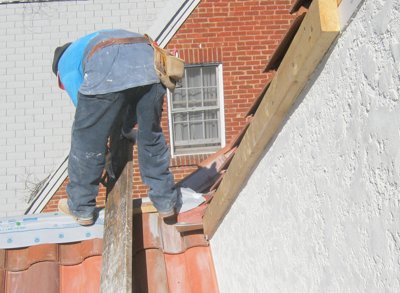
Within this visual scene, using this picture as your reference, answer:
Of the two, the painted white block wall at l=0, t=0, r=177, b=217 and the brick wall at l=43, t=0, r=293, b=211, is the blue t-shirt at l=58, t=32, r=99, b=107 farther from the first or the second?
the painted white block wall at l=0, t=0, r=177, b=217

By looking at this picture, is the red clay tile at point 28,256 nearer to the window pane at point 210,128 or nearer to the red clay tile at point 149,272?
the red clay tile at point 149,272

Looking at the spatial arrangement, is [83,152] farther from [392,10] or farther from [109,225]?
[392,10]

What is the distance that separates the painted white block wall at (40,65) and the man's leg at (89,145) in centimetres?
619

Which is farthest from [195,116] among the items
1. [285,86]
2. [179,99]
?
[285,86]

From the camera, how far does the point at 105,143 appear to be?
11.5 feet

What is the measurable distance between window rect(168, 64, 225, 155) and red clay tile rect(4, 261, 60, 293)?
6308 mm

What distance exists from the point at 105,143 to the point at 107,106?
1.00ft

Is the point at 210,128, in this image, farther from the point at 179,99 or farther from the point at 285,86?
the point at 285,86

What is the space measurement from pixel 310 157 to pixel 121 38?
1.67 metres

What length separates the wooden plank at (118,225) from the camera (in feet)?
9.29

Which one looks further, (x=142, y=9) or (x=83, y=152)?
(x=142, y=9)

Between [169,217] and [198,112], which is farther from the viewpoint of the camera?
[198,112]

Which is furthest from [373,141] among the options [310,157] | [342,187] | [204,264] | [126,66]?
[204,264]

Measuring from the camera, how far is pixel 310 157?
6.61 ft
